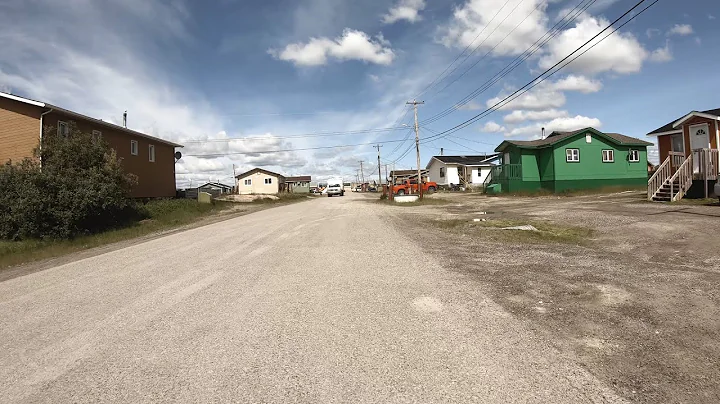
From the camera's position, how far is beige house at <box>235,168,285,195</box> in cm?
7356

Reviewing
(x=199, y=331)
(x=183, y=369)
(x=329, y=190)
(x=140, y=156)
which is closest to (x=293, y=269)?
(x=199, y=331)

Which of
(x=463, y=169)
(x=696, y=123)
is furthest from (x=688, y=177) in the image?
(x=463, y=169)

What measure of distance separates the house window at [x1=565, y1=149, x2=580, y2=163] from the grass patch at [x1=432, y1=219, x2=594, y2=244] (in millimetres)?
21222

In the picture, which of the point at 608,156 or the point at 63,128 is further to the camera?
the point at 608,156

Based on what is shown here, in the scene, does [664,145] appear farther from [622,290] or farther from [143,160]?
[143,160]

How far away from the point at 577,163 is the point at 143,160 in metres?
30.6

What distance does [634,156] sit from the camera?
34.1 m

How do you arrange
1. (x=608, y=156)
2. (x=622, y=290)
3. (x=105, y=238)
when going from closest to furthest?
1. (x=622, y=290)
2. (x=105, y=238)
3. (x=608, y=156)

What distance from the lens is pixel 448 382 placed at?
10.7 ft

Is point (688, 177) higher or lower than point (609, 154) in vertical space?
lower

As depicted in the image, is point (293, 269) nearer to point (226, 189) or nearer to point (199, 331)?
point (199, 331)

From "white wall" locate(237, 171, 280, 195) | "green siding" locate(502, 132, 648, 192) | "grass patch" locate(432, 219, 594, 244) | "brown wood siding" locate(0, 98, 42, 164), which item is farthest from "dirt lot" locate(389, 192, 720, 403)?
"white wall" locate(237, 171, 280, 195)

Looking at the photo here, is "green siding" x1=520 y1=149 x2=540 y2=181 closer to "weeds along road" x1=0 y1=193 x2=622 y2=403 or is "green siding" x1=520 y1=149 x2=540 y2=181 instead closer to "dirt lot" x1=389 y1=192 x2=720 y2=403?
"dirt lot" x1=389 y1=192 x2=720 y2=403

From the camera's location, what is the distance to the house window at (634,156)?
111 ft
